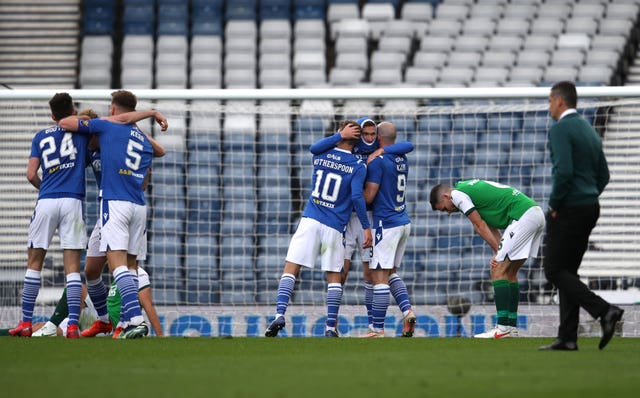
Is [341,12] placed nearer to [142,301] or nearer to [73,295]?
[142,301]

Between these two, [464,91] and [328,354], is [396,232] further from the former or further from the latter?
[328,354]

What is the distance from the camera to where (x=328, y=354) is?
6.75 metres

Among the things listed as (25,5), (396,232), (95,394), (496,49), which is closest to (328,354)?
(95,394)

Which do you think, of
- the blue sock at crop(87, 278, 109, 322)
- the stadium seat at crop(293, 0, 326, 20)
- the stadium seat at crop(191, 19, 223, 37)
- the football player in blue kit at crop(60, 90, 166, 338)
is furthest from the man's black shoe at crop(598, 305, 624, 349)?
the stadium seat at crop(293, 0, 326, 20)

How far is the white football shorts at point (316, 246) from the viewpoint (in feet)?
31.2

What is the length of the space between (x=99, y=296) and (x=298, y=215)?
18.6 feet

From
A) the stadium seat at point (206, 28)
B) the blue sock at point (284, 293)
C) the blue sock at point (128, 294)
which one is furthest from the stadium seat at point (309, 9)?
the blue sock at point (128, 294)

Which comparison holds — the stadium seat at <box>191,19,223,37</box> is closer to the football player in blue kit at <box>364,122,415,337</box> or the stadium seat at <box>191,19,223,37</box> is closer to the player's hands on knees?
the football player in blue kit at <box>364,122,415,337</box>

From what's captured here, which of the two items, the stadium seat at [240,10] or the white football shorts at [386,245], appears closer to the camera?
the white football shorts at [386,245]

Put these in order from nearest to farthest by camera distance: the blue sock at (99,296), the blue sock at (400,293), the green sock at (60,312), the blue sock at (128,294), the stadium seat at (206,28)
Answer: the blue sock at (128,294), the blue sock at (99,296), the green sock at (60,312), the blue sock at (400,293), the stadium seat at (206,28)

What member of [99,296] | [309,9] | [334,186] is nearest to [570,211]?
[334,186]

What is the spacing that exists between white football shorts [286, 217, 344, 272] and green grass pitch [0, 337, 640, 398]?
1577mm

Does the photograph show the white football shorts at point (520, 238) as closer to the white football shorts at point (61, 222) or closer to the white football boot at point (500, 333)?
the white football boot at point (500, 333)

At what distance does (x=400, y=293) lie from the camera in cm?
1001
